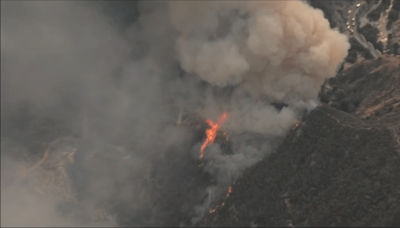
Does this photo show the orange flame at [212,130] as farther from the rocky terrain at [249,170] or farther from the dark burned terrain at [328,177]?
the dark burned terrain at [328,177]

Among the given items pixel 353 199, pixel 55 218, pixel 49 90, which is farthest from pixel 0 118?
pixel 353 199

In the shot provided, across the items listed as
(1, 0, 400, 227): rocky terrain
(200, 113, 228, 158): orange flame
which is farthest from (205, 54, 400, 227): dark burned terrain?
(200, 113, 228, 158): orange flame

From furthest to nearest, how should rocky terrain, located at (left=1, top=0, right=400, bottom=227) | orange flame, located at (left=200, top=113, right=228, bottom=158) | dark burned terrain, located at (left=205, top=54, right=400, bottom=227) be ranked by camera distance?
orange flame, located at (left=200, top=113, right=228, bottom=158)
rocky terrain, located at (left=1, top=0, right=400, bottom=227)
dark burned terrain, located at (left=205, top=54, right=400, bottom=227)

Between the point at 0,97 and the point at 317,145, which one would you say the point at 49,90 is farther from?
the point at 317,145

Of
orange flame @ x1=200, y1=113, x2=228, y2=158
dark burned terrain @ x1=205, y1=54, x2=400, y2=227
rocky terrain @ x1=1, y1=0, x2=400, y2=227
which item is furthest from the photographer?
orange flame @ x1=200, y1=113, x2=228, y2=158

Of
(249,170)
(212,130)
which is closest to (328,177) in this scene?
(249,170)

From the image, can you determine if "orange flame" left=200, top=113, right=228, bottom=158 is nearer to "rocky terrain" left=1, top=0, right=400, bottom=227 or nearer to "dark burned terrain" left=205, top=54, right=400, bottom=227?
"rocky terrain" left=1, top=0, right=400, bottom=227

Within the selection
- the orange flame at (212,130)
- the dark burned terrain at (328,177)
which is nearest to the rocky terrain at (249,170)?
the dark burned terrain at (328,177)

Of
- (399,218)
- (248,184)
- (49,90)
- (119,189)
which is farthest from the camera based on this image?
(49,90)
